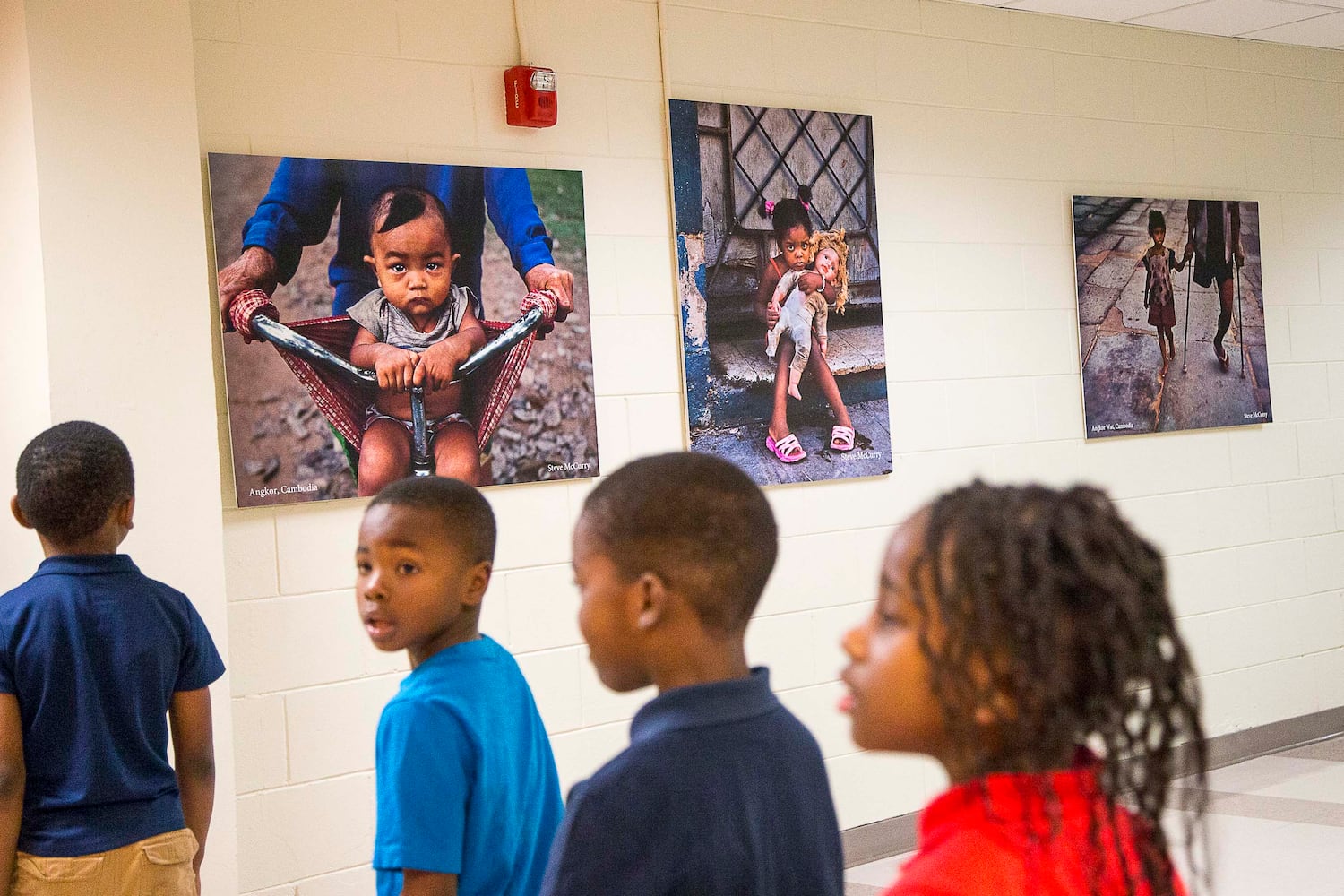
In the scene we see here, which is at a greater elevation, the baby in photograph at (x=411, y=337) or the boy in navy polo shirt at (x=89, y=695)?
the baby in photograph at (x=411, y=337)

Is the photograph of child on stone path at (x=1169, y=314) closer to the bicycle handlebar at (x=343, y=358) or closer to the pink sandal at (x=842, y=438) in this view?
the pink sandal at (x=842, y=438)

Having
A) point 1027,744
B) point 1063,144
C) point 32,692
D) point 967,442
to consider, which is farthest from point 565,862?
point 1063,144

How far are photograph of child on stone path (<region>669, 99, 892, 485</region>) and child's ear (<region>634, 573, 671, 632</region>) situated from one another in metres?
2.63

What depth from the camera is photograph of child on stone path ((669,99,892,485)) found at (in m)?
3.99

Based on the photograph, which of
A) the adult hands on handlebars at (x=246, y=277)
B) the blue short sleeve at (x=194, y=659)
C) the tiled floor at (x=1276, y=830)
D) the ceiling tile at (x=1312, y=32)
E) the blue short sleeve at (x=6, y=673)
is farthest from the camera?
the ceiling tile at (x=1312, y=32)

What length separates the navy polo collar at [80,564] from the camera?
2.03m

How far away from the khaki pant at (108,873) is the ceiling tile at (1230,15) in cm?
429

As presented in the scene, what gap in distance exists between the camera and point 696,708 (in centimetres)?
125

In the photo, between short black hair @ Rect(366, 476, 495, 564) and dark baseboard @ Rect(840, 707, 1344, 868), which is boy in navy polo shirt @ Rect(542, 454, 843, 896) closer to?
short black hair @ Rect(366, 476, 495, 564)

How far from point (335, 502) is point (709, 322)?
1241 millimetres

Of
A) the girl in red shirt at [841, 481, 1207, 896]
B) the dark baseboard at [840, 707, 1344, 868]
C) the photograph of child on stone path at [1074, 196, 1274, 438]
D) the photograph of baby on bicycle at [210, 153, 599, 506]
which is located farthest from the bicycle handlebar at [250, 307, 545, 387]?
the girl in red shirt at [841, 481, 1207, 896]

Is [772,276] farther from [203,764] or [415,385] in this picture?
[203,764]

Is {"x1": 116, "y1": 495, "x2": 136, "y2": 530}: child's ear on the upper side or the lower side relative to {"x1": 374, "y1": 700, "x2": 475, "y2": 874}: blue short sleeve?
upper

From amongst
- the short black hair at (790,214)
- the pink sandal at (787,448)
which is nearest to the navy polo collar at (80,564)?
the pink sandal at (787,448)
